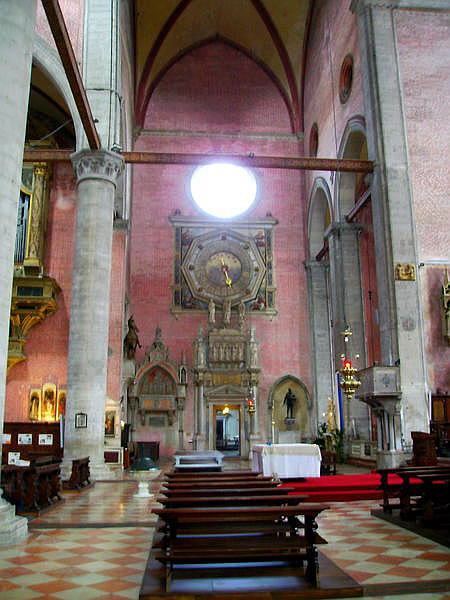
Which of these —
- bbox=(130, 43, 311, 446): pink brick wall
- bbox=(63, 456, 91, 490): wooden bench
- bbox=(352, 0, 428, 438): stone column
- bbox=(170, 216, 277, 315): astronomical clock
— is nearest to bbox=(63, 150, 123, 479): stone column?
bbox=(63, 456, 91, 490): wooden bench

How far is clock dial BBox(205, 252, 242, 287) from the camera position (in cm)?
2353

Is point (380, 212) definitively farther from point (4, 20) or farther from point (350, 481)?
point (4, 20)

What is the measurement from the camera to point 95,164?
14586 mm

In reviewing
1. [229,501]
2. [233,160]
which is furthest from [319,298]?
[229,501]

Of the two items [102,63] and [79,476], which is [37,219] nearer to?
[102,63]

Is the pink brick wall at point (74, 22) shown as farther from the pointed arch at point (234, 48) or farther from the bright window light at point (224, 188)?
the bright window light at point (224, 188)

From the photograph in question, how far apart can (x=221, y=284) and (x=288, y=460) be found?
42.3 feet

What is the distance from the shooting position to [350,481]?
10688 millimetres

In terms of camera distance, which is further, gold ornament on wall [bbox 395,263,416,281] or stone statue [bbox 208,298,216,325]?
stone statue [bbox 208,298,216,325]

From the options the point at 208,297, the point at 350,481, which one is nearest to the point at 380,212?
the point at 350,481

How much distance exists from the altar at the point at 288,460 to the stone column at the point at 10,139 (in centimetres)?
562

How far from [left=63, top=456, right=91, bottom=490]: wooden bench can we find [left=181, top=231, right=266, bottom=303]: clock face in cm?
1180

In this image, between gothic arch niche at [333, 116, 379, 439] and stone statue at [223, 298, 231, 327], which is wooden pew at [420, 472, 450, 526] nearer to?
gothic arch niche at [333, 116, 379, 439]

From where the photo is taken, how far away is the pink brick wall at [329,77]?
18.3 meters
